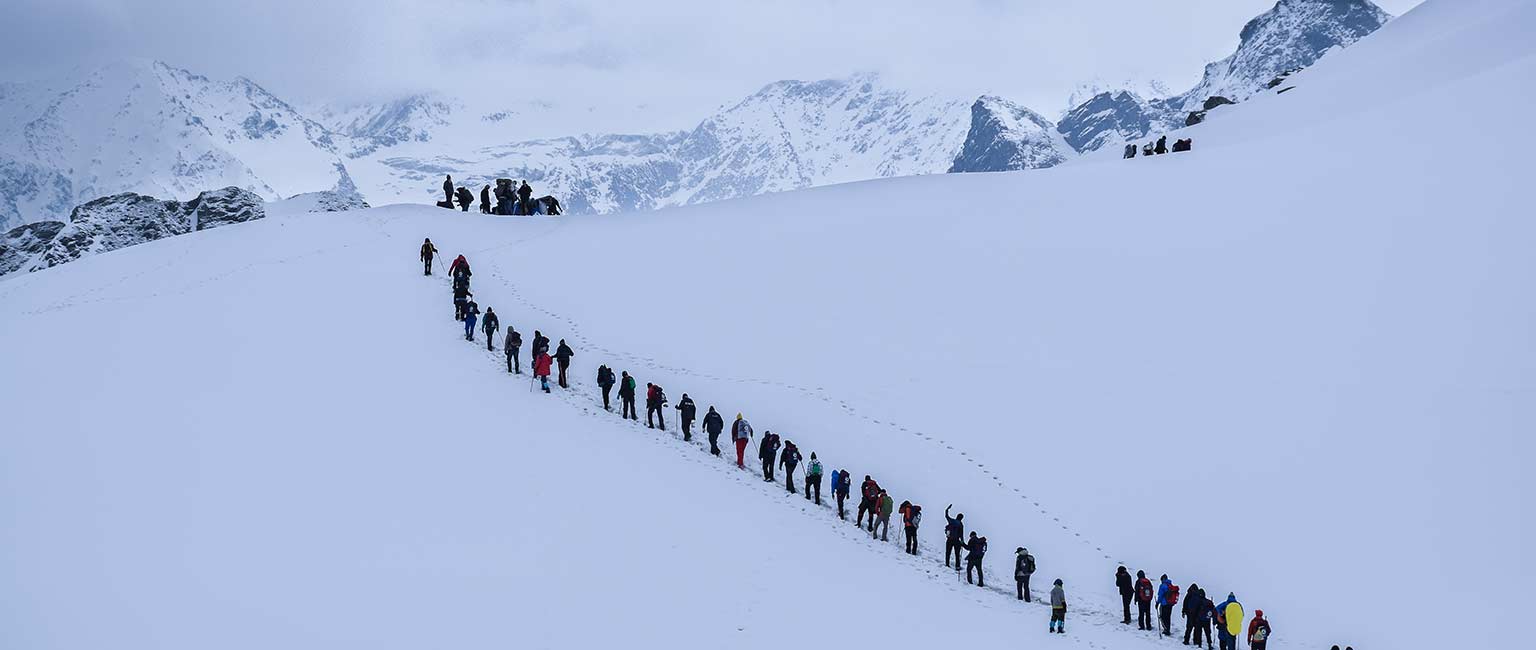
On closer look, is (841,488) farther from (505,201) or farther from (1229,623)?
(505,201)

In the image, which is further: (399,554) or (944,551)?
(944,551)

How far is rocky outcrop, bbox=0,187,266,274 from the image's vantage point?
82625mm

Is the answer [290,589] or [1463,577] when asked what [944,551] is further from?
[290,589]

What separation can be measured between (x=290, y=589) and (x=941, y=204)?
3227cm

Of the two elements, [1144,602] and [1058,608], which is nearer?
[1058,608]

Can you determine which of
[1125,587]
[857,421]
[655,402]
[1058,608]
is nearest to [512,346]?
[655,402]

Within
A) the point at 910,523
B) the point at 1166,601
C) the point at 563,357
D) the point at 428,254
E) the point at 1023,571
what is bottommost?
the point at 1166,601

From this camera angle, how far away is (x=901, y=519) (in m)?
23.6

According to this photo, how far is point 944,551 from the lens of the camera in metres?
22.4

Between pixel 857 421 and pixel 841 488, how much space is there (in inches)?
203

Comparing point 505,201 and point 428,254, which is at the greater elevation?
point 505,201

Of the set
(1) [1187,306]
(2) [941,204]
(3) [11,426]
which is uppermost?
(2) [941,204]

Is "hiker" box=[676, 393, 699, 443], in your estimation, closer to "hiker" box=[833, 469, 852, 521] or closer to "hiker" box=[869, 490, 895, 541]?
"hiker" box=[833, 469, 852, 521]

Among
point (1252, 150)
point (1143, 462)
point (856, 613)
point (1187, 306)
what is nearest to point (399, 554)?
point (856, 613)
